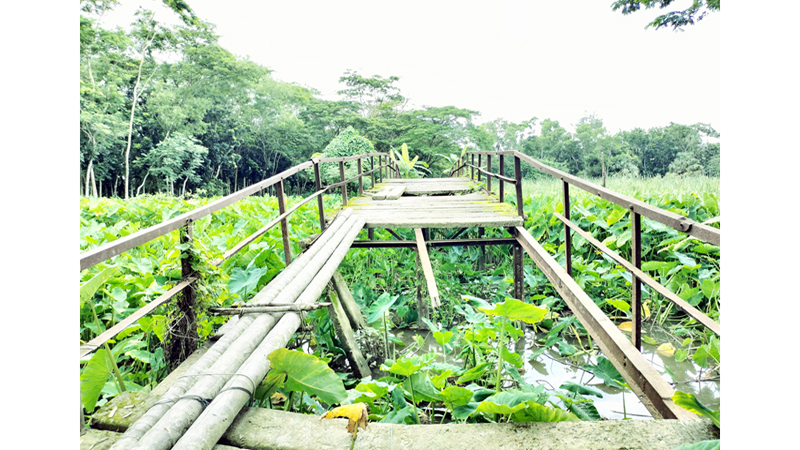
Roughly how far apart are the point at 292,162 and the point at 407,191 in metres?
22.1

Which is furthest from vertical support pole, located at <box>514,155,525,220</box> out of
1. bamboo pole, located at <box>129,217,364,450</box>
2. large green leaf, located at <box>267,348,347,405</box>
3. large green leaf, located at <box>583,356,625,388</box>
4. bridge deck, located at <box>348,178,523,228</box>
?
large green leaf, located at <box>267,348,347,405</box>

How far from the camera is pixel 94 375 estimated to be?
1370 mm

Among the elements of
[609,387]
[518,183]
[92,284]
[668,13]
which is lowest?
[609,387]

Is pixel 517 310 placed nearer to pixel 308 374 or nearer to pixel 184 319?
pixel 308 374

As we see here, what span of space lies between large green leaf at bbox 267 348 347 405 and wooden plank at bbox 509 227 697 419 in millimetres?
1096

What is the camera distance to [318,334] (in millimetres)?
Result: 2867

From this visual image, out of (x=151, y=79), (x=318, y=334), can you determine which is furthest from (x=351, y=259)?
(x=151, y=79)

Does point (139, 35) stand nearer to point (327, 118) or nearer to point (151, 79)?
point (151, 79)

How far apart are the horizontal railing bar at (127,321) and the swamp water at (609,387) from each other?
3.90ft

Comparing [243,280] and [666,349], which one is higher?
[243,280]

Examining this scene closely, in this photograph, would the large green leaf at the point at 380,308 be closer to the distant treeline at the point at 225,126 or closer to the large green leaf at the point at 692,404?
the large green leaf at the point at 692,404

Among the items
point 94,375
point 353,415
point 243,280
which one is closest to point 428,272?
point 243,280

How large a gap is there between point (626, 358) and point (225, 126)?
26.8 m

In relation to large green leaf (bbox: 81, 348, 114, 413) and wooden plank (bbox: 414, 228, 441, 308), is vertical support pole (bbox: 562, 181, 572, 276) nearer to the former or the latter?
wooden plank (bbox: 414, 228, 441, 308)
